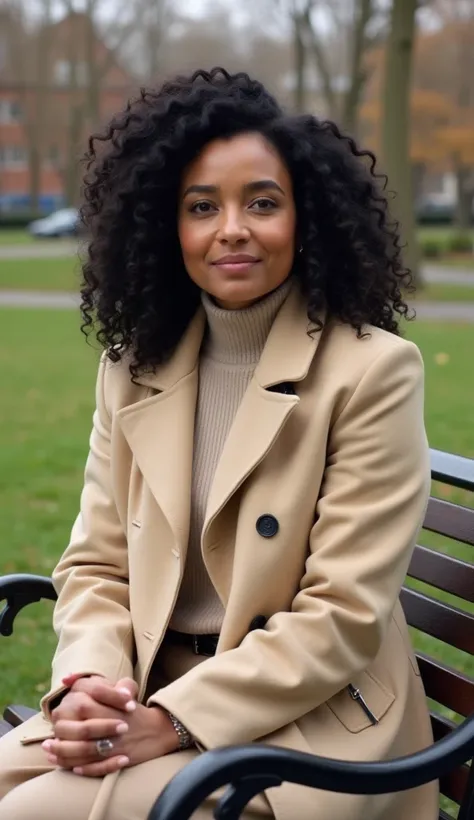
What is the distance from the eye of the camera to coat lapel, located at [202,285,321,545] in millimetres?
2432

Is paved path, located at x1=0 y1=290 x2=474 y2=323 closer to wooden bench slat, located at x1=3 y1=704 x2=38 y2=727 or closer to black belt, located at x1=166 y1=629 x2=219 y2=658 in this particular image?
wooden bench slat, located at x1=3 y1=704 x2=38 y2=727

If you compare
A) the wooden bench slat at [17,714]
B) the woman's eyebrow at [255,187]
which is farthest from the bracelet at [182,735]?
the woman's eyebrow at [255,187]

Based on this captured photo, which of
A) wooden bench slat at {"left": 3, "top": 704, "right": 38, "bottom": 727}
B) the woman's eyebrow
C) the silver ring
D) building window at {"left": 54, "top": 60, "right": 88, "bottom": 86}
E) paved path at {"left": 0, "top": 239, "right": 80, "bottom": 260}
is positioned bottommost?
paved path at {"left": 0, "top": 239, "right": 80, "bottom": 260}

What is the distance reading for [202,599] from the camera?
2584 mm

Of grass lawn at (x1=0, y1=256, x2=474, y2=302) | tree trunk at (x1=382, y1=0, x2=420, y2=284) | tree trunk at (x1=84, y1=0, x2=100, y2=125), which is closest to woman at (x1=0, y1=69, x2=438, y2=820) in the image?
grass lawn at (x1=0, y1=256, x2=474, y2=302)

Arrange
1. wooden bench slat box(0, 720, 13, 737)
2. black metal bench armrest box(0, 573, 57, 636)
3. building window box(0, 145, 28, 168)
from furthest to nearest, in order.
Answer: building window box(0, 145, 28, 168) < black metal bench armrest box(0, 573, 57, 636) < wooden bench slat box(0, 720, 13, 737)

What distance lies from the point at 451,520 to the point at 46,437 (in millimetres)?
6228

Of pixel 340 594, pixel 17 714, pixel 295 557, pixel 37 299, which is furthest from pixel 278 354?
pixel 37 299

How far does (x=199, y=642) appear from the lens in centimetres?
257

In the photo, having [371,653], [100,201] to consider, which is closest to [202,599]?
[371,653]

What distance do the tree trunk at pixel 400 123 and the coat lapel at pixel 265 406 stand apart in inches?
635

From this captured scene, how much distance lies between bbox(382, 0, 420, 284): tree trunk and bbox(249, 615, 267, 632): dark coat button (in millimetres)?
16382

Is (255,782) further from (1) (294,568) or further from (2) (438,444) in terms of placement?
(2) (438,444)

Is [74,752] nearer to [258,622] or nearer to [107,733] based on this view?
[107,733]
